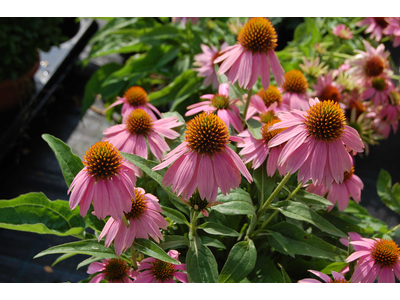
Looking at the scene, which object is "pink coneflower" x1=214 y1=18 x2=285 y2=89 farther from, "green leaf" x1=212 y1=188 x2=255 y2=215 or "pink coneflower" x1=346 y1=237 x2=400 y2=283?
"pink coneflower" x1=346 y1=237 x2=400 y2=283

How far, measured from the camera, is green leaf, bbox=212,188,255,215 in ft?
2.83

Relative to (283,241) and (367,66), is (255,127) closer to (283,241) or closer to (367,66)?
(283,241)

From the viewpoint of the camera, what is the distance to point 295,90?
123 cm

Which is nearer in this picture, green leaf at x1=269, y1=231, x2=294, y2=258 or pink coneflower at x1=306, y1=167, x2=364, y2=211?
green leaf at x1=269, y1=231, x2=294, y2=258

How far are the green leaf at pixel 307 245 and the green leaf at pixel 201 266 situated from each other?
0.20 m

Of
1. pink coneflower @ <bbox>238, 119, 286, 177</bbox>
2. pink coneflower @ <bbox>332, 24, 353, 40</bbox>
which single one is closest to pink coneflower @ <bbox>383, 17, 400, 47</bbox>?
pink coneflower @ <bbox>332, 24, 353, 40</bbox>

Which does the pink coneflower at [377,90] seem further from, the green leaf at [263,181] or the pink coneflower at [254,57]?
the green leaf at [263,181]

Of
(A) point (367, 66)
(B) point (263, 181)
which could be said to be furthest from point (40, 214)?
(A) point (367, 66)

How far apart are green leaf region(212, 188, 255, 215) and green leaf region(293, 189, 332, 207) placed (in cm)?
15

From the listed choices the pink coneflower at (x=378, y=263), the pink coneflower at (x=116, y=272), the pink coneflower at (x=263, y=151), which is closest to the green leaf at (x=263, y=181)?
the pink coneflower at (x=263, y=151)

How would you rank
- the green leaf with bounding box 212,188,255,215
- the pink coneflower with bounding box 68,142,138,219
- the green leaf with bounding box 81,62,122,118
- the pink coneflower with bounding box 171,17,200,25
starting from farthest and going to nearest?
the green leaf with bounding box 81,62,122,118
the pink coneflower with bounding box 171,17,200,25
the green leaf with bounding box 212,188,255,215
the pink coneflower with bounding box 68,142,138,219

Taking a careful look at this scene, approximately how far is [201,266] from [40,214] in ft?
1.55

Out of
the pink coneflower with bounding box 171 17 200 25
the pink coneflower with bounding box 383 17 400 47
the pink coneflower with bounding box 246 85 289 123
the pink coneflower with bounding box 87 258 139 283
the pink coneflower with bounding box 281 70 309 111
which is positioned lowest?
the pink coneflower with bounding box 87 258 139 283

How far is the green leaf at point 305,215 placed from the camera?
874 mm
